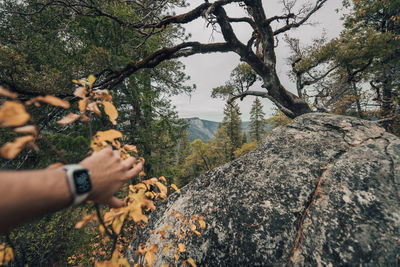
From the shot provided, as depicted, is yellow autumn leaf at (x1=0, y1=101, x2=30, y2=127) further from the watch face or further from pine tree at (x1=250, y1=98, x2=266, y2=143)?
pine tree at (x1=250, y1=98, x2=266, y2=143)

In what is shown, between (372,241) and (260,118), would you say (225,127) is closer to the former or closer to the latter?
(260,118)

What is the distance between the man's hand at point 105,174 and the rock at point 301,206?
182 cm

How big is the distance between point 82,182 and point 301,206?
2696 millimetres

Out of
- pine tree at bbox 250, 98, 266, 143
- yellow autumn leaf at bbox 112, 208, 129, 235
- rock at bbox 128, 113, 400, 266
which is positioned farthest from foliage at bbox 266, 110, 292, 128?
yellow autumn leaf at bbox 112, 208, 129, 235

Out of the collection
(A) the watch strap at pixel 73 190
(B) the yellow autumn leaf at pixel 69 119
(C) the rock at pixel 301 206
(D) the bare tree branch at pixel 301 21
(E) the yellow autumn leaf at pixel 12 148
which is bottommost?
(C) the rock at pixel 301 206

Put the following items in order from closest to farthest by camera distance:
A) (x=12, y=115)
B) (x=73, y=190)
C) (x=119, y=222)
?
(x=12, y=115), (x=73, y=190), (x=119, y=222)

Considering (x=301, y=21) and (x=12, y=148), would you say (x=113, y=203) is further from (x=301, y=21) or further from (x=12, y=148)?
(x=301, y=21)

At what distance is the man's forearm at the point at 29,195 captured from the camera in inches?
23.9

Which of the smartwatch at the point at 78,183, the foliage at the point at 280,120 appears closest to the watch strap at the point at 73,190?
the smartwatch at the point at 78,183

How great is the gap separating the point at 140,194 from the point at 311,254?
2.16 m

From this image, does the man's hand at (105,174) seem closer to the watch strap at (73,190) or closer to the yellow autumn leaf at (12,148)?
the watch strap at (73,190)

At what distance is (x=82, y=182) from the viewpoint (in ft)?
2.75

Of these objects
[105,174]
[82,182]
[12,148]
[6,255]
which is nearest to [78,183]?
[82,182]

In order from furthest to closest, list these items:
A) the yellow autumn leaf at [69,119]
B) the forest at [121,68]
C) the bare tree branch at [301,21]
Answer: the bare tree branch at [301,21], the forest at [121,68], the yellow autumn leaf at [69,119]
